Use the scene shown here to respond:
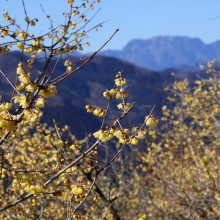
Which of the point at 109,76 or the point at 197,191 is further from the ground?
the point at 109,76

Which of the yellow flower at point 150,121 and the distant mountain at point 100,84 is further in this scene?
the distant mountain at point 100,84

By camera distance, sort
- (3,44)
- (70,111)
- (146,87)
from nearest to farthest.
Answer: (3,44) → (70,111) → (146,87)

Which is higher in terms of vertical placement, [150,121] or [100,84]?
[100,84]

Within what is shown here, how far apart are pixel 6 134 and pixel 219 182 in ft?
25.6

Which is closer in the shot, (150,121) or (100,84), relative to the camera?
(150,121)

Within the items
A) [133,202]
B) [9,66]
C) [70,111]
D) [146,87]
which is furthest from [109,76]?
[133,202]

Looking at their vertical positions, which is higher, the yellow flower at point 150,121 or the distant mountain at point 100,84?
the distant mountain at point 100,84

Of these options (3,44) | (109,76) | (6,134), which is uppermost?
(109,76)

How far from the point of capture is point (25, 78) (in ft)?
8.17

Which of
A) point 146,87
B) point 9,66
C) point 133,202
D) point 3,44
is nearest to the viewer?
point 3,44

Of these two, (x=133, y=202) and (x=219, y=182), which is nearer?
(x=219, y=182)

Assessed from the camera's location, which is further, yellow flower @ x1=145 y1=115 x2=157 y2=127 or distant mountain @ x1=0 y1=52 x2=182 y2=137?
distant mountain @ x1=0 y1=52 x2=182 y2=137

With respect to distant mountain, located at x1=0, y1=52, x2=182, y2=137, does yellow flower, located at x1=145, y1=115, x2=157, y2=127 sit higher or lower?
lower

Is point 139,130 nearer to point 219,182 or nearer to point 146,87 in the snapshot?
point 219,182
